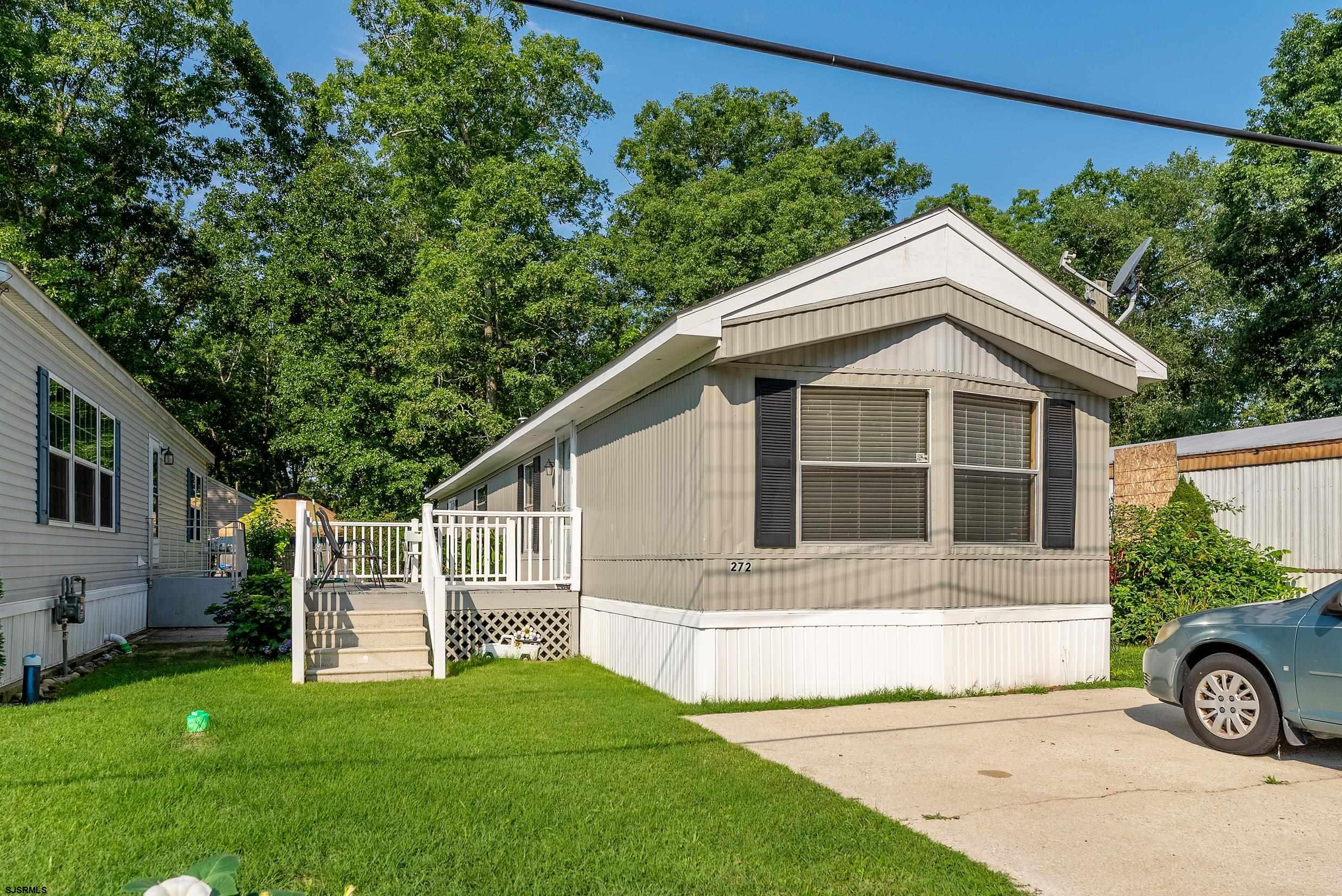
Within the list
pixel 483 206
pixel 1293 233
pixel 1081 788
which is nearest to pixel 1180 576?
pixel 1081 788

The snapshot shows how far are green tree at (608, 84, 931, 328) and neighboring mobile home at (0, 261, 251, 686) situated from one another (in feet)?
42.4

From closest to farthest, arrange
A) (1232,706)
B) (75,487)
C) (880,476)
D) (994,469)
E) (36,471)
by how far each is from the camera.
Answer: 1. (1232,706)
2. (880,476)
3. (994,469)
4. (36,471)
5. (75,487)

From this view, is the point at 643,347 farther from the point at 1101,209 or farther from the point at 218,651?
the point at 1101,209

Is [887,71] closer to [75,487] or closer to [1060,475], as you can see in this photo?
[1060,475]

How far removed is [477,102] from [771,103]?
10.8 metres

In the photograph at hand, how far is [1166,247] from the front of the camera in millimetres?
27703

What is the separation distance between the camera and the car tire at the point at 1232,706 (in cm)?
586

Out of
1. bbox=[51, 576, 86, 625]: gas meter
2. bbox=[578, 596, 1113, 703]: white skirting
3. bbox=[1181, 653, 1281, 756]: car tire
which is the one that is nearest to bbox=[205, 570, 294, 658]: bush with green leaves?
bbox=[51, 576, 86, 625]: gas meter

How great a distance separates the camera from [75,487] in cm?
1044

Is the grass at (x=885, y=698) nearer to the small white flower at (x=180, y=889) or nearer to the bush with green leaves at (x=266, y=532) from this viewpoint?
the small white flower at (x=180, y=889)

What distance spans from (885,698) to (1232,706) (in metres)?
2.66

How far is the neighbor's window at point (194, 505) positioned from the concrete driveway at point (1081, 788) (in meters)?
15.3

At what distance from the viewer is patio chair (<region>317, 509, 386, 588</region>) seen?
419 inches

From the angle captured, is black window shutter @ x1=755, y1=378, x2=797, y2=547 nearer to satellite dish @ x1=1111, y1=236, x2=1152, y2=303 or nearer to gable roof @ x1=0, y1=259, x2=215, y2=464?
satellite dish @ x1=1111, y1=236, x2=1152, y2=303
